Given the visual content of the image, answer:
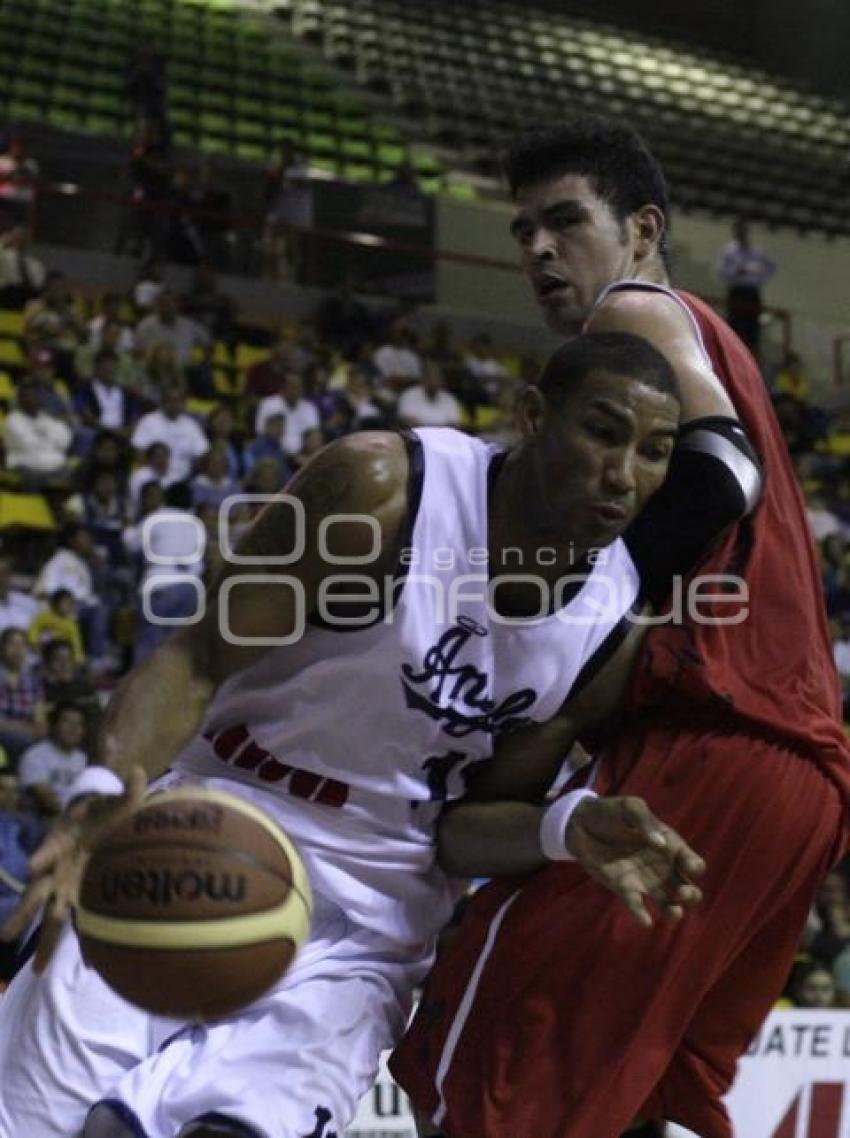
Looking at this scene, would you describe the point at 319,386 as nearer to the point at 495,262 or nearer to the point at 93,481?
the point at 93,481

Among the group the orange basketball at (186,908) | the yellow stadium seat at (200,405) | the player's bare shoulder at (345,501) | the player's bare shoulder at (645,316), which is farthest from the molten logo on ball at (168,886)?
the yellow stadium seat at (200,405)

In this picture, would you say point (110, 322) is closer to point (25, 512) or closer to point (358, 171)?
point (25, 512)

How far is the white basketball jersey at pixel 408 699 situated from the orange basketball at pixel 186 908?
17.5 inches

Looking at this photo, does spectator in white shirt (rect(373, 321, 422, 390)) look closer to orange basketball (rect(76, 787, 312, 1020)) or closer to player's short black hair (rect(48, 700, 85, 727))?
player's short black hair (rect(48, 700, 85, 727))

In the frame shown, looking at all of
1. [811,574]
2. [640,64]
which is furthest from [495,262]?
[811,574]

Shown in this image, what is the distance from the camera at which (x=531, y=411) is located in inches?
122

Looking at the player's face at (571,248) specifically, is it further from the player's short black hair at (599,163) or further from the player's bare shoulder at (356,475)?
the player's bare shoulder at (356,475)

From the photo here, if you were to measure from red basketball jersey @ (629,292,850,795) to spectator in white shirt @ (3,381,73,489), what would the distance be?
303 inches

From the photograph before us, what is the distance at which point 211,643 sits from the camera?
9.74 feet

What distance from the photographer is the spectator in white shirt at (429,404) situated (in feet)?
41.2

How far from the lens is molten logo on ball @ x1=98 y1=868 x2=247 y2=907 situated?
2592 mm

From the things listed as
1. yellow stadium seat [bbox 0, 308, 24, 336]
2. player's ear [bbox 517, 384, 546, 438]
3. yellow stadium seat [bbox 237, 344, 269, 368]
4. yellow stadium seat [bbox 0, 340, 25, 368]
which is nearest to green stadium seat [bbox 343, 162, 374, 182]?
yellow stadium seat [bbox 237, 344, 269, 368]

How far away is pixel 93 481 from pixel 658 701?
24.7ft

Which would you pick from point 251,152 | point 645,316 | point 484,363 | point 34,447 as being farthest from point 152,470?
point 645,316
